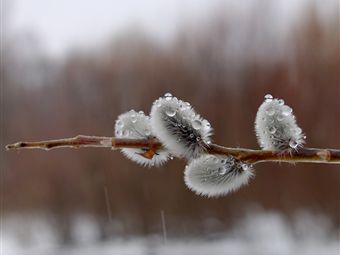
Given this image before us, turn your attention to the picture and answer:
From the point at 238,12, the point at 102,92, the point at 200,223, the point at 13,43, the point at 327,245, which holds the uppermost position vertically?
the point at 13,43

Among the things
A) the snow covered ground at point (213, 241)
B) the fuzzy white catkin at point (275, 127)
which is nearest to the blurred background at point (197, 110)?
the snow covered ground at point (213, 241)

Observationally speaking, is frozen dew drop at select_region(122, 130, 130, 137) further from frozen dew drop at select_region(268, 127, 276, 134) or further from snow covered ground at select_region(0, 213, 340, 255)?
snow covered ground at select_region(0, 213, 340, 255)

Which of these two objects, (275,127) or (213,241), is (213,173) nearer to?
(275,127)

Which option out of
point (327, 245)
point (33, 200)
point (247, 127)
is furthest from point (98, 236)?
point (327, 245)

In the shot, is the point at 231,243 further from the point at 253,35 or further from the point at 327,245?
the point at 253,35

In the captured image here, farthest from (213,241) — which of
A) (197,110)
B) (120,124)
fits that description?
(120,124)

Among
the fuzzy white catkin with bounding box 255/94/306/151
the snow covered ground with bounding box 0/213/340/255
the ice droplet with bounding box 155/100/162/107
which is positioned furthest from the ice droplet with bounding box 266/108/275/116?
the snow covered ground with bounding box 0/213/340/255
